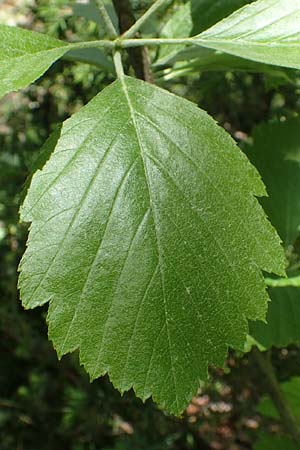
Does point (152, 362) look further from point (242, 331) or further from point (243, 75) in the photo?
point (243, 75)

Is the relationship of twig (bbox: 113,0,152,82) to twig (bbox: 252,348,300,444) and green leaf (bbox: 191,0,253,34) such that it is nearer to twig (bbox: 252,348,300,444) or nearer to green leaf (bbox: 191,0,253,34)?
green leaf (bbox: 191,0,253,34)

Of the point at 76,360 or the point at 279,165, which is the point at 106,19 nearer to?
the point at 279,165

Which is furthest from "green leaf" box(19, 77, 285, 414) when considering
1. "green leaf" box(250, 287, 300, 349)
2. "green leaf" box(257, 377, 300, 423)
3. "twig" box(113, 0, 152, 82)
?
"green leaf" box(257, 377, 300, 423)

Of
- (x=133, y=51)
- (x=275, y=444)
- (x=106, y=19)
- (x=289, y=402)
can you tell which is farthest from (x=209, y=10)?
(x=275, y=444)

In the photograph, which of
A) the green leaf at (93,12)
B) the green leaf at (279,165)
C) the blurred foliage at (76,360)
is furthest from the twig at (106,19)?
the blurred foliage at (76,360)

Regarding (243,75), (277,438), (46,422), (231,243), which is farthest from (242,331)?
(46,422)
